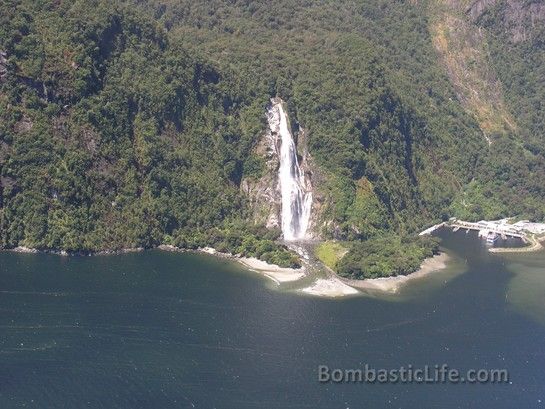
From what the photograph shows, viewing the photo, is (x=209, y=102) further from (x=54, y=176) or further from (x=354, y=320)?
(x=354, y=320)

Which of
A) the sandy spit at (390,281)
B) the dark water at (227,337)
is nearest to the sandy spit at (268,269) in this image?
the dark water at (227,337)

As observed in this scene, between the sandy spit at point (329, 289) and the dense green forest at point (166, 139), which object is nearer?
the sandy spit at point (329, 289)

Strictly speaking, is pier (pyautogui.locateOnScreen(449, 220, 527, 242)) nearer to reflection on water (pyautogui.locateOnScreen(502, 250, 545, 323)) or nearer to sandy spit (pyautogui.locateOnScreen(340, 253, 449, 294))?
reflection on water (pyautogui.locateOnScreen(502, 250, 545, 323))

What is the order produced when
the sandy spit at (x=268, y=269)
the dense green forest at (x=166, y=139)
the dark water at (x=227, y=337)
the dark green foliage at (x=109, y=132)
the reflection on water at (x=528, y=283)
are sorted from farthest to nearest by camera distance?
the dense green forest at (x=166, y=139)
the dark green foliage at (x=109, y=132)
the sandy spit at (x=268, y=269)
the reflection on water at (x=528, y=283)
the dark water at (x=227, y=337)

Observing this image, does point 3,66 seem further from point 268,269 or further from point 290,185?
point 268,269

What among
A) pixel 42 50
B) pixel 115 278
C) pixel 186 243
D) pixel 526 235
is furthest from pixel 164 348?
pixel 526 235

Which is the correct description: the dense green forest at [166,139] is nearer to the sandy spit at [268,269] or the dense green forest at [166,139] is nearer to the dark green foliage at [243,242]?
the dark green foliage at [243,242]
